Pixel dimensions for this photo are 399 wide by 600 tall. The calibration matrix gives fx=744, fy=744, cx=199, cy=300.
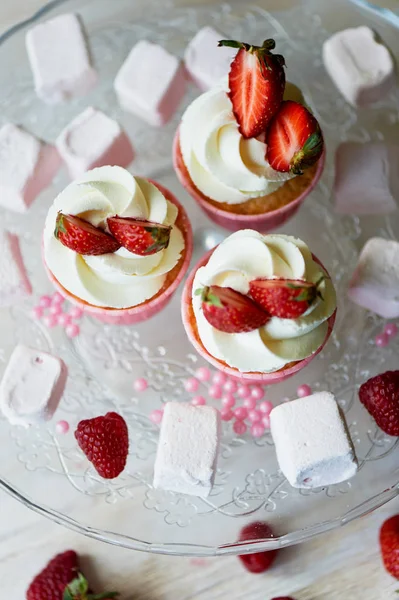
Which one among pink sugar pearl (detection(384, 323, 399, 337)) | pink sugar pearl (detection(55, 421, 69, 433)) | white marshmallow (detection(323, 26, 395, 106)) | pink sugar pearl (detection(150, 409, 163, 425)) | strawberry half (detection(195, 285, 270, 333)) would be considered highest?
white marshmallow (detection(323, 26, 395, 106))

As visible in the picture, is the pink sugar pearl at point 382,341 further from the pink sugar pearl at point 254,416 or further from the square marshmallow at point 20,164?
the square marshmallow at point 20,164

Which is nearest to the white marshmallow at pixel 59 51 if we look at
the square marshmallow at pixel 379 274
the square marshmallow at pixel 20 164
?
the square marshmallow at pixel 20 164

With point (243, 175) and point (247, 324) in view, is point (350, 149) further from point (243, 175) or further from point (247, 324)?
point (247, 324)

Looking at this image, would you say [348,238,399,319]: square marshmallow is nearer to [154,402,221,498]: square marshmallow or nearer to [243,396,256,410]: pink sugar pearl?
[243,396,256,410]: pink sugar pearl

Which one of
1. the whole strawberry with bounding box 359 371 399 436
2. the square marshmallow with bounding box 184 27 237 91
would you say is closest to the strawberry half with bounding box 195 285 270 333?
the whole strawberry with bounding box 359 371 399 436

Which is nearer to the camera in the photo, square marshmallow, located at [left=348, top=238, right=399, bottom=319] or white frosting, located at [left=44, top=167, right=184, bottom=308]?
white frosting, located at [left=44, top=167, right=184, bottom=308]

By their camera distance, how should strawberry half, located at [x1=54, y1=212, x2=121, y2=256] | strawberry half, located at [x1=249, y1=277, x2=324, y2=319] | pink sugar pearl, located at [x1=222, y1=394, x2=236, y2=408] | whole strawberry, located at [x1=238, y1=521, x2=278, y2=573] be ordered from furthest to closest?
pink sugar pearl, located at [x1=222, y1=394, x2=236, y2=408] < whole strawberry, located at [x1=238, y1=521, x2=278, y2=573] < strawberry half, located at [x1=54, y1=212, x2=121, y2=256] < strawberry half, located at [x1=249, y1=277, x2=324, y2=319]

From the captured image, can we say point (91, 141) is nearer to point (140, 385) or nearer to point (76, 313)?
point (76, 313)

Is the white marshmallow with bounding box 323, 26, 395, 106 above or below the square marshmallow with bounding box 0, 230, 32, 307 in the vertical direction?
above
